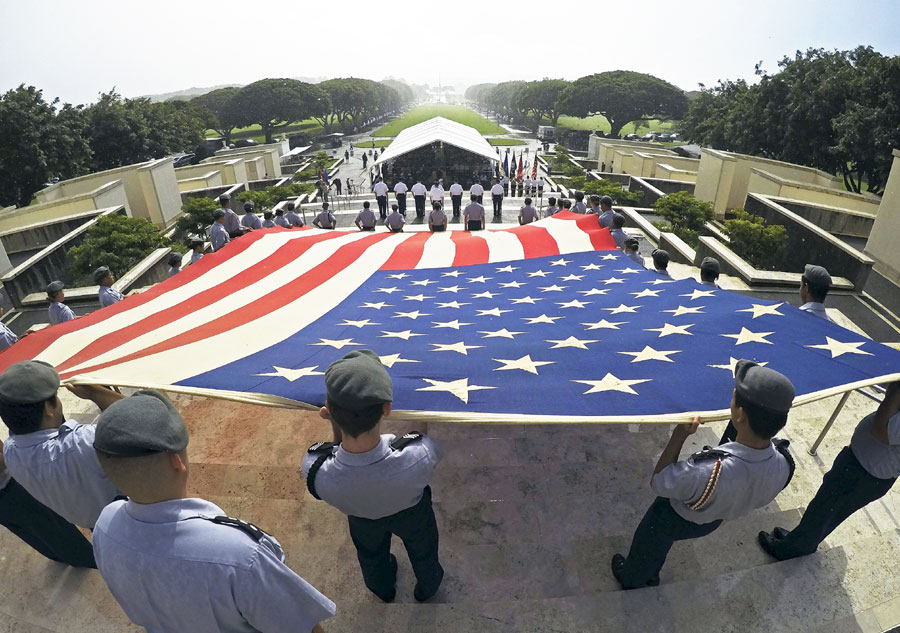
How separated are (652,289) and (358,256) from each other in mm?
3577

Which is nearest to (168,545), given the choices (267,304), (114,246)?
(267,304)

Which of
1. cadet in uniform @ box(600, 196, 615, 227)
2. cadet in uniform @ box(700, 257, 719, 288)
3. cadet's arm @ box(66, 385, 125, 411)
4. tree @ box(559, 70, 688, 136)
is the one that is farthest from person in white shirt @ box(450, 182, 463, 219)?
tree @ box(559, 70, 688, 136)

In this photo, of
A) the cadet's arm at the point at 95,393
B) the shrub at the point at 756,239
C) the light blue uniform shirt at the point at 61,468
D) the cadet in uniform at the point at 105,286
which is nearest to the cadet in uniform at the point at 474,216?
the shrub at the point at 756,239

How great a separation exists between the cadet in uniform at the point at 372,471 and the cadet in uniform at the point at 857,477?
223 centimetres

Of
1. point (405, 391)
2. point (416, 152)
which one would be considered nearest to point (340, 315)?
point (405, 391)

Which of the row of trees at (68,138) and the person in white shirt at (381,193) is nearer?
the person in white shirt at (381,193)

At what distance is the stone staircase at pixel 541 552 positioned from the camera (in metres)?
2.46

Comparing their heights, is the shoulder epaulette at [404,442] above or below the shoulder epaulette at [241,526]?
below

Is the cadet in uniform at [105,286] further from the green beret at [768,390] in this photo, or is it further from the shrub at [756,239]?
the shrub at [756,239]

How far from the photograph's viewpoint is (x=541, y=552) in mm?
2912

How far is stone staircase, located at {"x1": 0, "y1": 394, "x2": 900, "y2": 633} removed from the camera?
96.7 inches

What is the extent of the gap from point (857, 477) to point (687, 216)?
1233cm

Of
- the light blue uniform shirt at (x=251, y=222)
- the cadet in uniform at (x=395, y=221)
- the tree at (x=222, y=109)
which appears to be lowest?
the cadet in uniform at (x=395, y=221)

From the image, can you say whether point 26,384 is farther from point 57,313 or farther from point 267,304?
point 57,313
